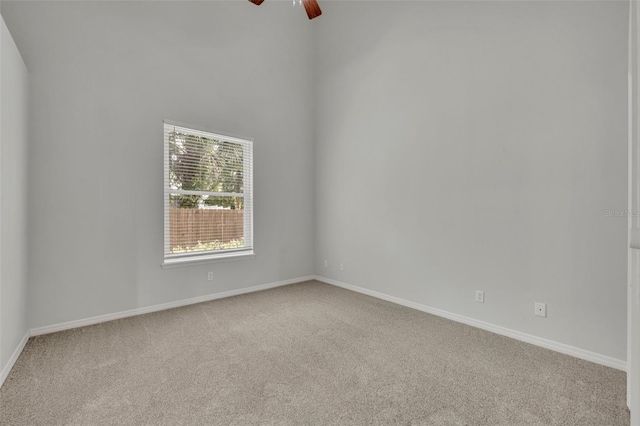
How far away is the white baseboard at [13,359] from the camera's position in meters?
2.04

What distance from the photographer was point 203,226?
391 centimetres

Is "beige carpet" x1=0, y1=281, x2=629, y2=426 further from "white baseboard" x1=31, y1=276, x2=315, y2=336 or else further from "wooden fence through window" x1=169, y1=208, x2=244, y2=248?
"wooden fence through window" x1=169, y1=208, x2=244, y2=248

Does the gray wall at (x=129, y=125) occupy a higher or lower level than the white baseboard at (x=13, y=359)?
higher

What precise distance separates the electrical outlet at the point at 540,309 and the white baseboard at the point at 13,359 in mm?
3989

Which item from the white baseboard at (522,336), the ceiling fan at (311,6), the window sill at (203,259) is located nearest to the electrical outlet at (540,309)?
the white baseboard at (522,336)

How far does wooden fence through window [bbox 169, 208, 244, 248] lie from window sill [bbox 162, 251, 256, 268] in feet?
0.58

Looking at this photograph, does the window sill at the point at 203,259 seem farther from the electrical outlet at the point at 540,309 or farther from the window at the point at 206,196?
the electrical outlet at the point at 540,309

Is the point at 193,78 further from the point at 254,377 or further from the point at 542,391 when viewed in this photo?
the point at 542,391

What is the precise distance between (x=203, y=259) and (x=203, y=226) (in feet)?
1.38

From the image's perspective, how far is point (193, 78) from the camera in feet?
12.2

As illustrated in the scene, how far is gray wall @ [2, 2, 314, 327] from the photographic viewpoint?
9.34 feet

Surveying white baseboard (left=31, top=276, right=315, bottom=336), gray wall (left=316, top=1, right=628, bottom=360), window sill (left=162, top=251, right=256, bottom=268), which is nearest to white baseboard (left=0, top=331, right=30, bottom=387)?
white baseboard (left=31, top=276, right=315, bottom=336)

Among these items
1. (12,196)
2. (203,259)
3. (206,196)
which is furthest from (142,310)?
(12,196)

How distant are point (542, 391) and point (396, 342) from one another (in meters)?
1.03
